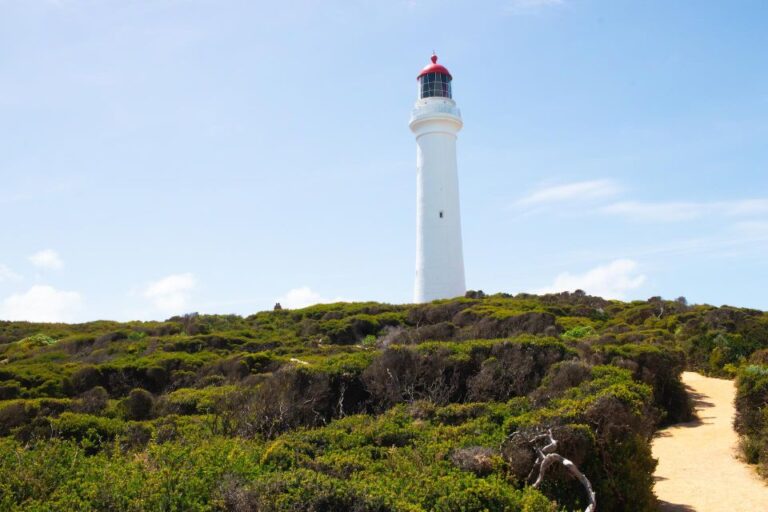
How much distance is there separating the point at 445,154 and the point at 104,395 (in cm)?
1983

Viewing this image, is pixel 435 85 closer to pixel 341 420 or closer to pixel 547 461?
pixel 341 420

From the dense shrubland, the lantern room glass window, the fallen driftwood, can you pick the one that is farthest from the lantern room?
the fallen driftwood

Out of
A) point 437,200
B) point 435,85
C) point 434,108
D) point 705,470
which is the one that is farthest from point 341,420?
point 435,85

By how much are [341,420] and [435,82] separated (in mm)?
23055

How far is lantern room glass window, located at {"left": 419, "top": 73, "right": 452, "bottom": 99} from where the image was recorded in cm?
3005

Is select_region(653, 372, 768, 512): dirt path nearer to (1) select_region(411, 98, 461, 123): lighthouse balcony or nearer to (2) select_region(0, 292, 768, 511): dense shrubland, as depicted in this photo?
(2) select_region(0, 292, 768, 511): dense shrubland

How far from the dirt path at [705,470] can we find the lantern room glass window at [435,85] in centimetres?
1782

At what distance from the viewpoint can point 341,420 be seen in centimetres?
956

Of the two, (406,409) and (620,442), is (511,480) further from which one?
(406,409)

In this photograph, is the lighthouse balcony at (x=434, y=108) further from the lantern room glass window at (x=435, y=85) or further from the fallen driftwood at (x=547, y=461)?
the fallen driftwood at (x=547, y=461)

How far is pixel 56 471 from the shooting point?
682 cm

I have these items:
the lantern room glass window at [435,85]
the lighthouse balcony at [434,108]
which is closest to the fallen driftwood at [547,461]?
the lighthouse balcony at [434,108]

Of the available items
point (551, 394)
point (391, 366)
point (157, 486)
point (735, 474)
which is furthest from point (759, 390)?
point (157, 486)

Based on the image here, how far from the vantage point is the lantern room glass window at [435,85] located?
30047 mm
